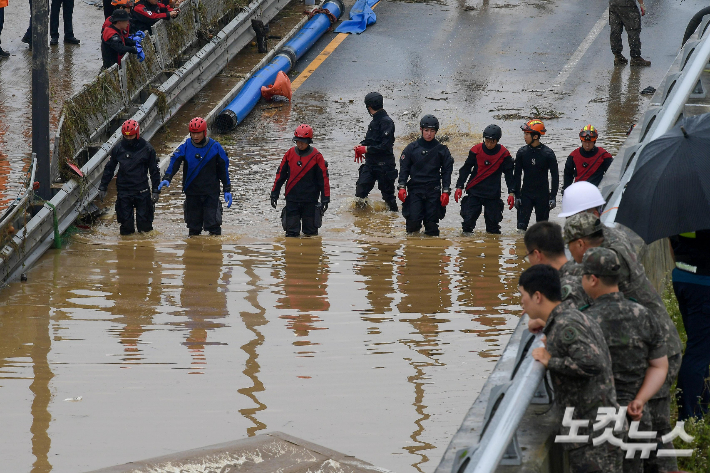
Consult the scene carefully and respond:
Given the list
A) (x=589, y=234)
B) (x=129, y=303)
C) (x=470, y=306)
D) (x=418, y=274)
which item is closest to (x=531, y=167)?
(x=418, y=274)

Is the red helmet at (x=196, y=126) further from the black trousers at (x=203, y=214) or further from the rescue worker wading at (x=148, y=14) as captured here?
the rescue worker wading at (x=148, y=14)

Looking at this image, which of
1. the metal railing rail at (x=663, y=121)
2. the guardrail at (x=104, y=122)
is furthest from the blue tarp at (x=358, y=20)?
the metal railing rail at (x=663, y=121)

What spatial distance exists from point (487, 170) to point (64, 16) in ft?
31.5

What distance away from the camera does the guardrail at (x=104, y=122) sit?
11.2 metres

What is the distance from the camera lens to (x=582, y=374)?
174 inches

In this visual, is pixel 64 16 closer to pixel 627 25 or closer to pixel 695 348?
pixel 627 25

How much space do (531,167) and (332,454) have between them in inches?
300

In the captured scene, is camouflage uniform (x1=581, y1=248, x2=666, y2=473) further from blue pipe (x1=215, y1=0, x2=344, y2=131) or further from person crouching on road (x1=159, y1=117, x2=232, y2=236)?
blue pipe (x1=215, y1=0, x2=344, y2=131)

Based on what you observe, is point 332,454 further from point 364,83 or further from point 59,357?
point 364,83

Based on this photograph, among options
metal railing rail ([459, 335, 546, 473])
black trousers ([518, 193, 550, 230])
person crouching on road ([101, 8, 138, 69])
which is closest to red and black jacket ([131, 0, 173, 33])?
person crouching on road ([101, 8, 138, 69])

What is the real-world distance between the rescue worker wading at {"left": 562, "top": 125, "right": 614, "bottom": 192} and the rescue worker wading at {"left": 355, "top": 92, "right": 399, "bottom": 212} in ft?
9.17

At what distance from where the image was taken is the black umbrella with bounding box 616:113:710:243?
5.20 metres

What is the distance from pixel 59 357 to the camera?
8.11m

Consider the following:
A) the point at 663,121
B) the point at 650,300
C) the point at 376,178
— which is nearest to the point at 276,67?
the point at 376,178
